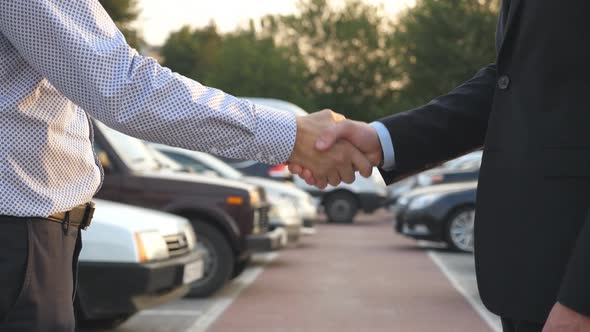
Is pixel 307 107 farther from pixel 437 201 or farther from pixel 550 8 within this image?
pixel 550 8

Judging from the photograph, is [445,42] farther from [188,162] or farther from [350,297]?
[350,297]

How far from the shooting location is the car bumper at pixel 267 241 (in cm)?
1112

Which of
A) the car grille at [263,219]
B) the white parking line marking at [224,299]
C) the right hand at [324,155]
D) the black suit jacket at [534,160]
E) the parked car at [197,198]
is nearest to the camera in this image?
the black suit jacket at [534,160]

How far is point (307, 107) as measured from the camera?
63406 millimetres

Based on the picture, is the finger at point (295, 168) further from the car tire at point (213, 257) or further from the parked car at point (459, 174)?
the parked car at point (459, 174)

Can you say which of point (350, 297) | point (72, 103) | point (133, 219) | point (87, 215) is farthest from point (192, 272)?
point (72, 103)

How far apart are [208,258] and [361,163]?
761 cm

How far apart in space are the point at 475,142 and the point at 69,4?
3.94 feet

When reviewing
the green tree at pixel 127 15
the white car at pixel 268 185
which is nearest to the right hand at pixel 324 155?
the white car at pixel 268 185

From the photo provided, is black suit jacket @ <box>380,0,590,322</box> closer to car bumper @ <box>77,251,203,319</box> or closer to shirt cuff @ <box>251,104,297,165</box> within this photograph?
shirt cuff @ <box>251,104,297,165</box>

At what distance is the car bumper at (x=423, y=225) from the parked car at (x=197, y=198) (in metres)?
5.05

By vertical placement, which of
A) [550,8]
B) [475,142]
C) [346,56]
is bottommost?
[475,142]

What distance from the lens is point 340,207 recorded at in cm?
2544

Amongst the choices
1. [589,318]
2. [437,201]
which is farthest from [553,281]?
[437,201]
